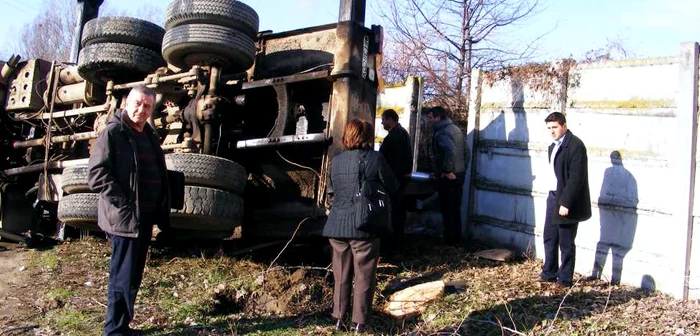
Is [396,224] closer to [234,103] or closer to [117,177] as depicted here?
[234,103]

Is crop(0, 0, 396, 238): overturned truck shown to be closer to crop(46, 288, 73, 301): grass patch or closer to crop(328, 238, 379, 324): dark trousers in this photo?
crop(46, 288, 73, 301): grass patch

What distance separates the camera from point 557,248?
5.37 meters

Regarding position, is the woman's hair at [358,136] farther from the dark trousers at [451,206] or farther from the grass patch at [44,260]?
the grass patch at [44,260]

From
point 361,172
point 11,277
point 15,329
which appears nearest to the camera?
point 15,329

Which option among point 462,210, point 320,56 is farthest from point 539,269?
point 320,56

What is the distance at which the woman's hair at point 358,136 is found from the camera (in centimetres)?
441

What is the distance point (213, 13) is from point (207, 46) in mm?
301

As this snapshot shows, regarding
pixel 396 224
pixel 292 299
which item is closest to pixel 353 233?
pixel 292 299

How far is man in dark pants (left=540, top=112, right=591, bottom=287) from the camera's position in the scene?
509 centimetres

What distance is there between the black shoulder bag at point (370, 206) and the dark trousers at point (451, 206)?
2.48 m

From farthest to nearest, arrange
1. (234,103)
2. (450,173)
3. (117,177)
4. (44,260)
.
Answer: (450,173)
(44,260)
(234,103)
(117,177)

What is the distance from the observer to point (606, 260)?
18.2ft

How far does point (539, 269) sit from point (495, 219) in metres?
1.03

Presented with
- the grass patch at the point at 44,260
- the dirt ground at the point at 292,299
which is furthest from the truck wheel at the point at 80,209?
the grass patch at the point at 44,260
